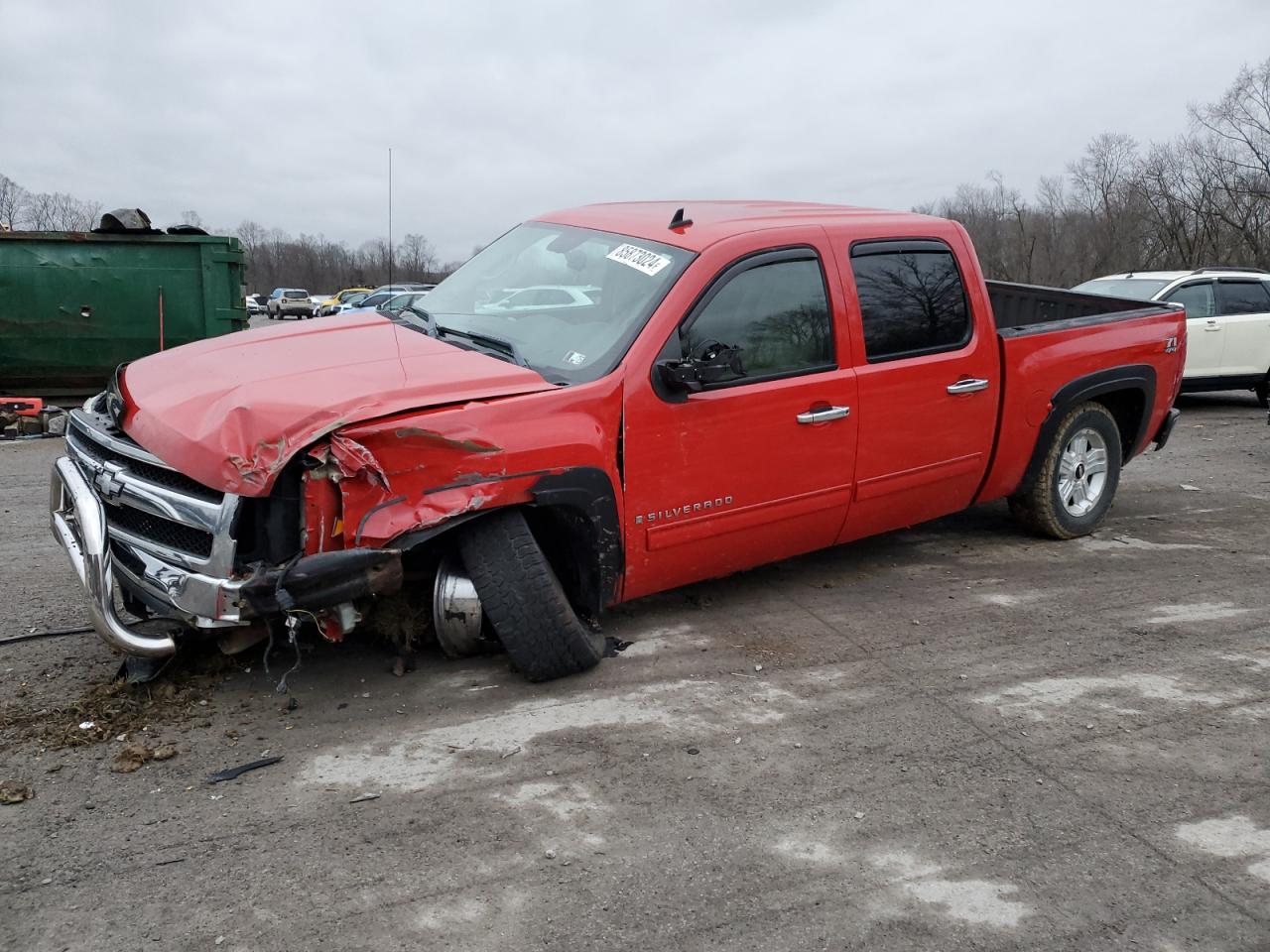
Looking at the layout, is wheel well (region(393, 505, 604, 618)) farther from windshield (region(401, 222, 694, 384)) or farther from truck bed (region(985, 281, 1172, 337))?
truck bed (region(985, 281, 1172, 337))

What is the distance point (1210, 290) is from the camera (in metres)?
12.6

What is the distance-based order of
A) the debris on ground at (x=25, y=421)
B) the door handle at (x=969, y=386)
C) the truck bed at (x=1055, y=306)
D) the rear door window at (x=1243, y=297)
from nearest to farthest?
the door handle at (x=969, y=386) < the truck bed at (x=1055, y=306) < the debris on ground at (x=25, y=421) < the rear door window at (x=1243, y=297)

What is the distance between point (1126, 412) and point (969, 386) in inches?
74.6

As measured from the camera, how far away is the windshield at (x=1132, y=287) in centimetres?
1238

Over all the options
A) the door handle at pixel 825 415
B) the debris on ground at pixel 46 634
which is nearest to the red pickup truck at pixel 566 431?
the door handle at pixel 825 415

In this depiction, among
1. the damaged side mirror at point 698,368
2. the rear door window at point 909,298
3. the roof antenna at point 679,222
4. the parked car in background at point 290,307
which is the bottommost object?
the damaged side mirror at point 698,368

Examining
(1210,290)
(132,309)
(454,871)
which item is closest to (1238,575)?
(454,871)

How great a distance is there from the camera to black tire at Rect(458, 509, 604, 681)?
3832 millimetres

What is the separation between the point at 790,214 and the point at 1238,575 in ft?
10.8

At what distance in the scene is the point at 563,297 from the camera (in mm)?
4648

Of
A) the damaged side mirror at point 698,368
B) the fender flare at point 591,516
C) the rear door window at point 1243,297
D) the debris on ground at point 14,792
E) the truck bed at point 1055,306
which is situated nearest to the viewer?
the debris on ground at point 14,792

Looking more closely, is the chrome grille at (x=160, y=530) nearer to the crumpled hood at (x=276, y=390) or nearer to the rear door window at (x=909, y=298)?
the crumpled hood at (x=276, y=390)

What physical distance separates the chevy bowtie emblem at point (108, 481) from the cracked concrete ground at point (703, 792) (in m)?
0.80

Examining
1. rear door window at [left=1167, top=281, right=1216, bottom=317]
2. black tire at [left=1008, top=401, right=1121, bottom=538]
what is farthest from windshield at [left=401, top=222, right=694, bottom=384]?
rear door window at [left=1167, top=281, right=1216, bottom=317]
